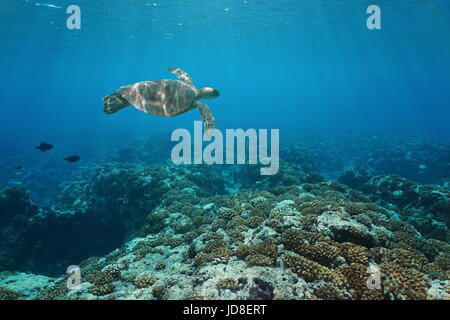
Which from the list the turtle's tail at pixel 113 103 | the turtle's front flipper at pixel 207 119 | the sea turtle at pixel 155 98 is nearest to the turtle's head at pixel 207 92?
the turtle's front flipper at pixel 207 119

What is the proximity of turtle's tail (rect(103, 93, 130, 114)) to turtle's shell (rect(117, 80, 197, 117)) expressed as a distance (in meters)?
0.15

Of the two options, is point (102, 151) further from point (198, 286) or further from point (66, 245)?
point (198, 286)

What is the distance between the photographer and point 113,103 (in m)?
6.48

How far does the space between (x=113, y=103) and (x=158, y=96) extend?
1.15m

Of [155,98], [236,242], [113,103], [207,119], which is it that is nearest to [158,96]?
[155,98]

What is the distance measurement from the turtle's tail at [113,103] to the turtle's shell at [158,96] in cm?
15

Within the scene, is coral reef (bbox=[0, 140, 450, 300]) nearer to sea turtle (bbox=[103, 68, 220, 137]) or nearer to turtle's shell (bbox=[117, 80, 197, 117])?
sea turtle (bbox=[103, 68, 220, 137])

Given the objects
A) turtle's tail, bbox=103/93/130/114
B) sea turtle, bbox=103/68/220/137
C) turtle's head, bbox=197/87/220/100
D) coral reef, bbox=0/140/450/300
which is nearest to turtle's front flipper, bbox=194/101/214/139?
sea turtle, bbox=103/68/220/137

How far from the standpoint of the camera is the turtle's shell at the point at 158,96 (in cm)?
646

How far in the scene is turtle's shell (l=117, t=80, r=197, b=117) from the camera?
6.46 metres

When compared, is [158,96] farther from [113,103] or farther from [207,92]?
[207,92]
